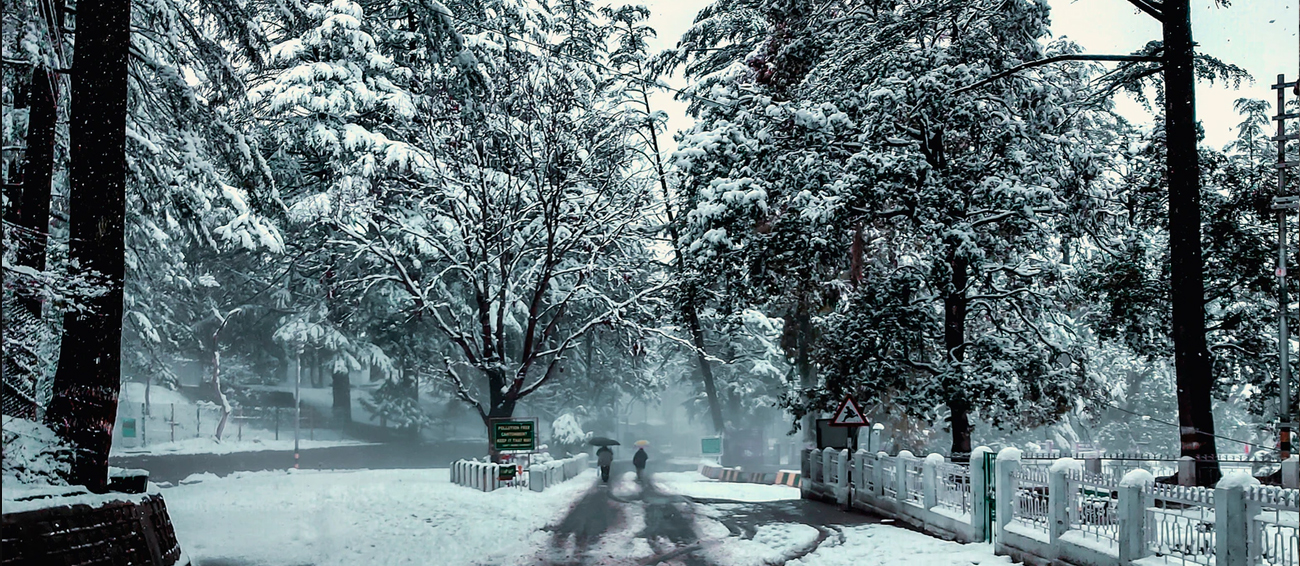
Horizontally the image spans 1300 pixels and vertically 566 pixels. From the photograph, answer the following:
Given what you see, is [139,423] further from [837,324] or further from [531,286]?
[837,324]

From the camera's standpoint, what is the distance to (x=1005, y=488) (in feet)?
44.6

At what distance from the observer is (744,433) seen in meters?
67.4

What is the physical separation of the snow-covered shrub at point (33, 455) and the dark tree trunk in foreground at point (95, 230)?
17cm

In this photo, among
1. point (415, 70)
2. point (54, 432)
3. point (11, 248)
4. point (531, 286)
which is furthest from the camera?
point (415, 70)

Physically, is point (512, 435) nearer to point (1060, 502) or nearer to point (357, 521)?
point (357, 521)

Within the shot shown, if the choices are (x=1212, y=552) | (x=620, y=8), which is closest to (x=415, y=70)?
(x=620, y=8)

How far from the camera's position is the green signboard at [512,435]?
963 inches

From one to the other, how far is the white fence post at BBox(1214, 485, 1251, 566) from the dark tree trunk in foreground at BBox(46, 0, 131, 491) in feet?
37.1

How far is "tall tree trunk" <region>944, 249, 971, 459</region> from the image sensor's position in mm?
19938

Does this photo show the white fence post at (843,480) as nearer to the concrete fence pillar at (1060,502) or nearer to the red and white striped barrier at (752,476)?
the concrete fence pillar at (1060,502)

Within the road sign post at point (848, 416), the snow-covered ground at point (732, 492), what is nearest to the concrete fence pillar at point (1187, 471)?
the road sign post at point (848, 416)

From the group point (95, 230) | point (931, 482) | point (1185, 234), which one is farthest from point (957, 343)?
point (95, 230)

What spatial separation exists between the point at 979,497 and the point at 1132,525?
429 cm

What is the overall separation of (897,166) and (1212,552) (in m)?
11.5
